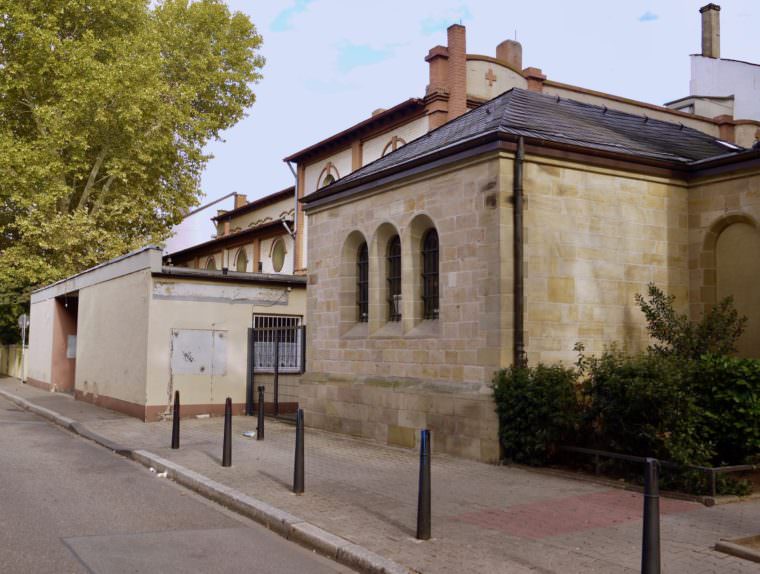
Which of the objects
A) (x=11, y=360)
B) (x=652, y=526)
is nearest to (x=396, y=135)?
(x=11, y=360)

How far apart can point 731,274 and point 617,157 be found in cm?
263

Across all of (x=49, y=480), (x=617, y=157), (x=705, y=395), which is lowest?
(x=49, y=480)

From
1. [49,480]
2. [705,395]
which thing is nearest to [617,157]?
[705,395]

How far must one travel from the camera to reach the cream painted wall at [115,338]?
17.2 m

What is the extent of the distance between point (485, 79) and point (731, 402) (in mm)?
20494

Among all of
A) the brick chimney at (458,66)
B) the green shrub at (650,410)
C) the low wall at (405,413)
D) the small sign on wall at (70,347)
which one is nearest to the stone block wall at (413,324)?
the low wall at (405,413)

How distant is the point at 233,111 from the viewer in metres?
33.0

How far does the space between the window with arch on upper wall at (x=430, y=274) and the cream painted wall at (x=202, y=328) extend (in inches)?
264

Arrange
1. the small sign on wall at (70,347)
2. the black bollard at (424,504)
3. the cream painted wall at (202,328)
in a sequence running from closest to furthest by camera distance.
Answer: the black bollard at (424,504)
the cream painted wall at (202,328)
the small sign on wall at (70,347)

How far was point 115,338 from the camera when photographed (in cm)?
1922

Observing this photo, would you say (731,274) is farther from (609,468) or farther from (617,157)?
(609,468)

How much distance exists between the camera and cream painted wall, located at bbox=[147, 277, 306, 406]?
16.8 metres

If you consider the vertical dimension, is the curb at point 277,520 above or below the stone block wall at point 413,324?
below

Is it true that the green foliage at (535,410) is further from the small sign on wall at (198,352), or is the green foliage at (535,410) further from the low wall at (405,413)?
the small sign on wall at (198,352)
